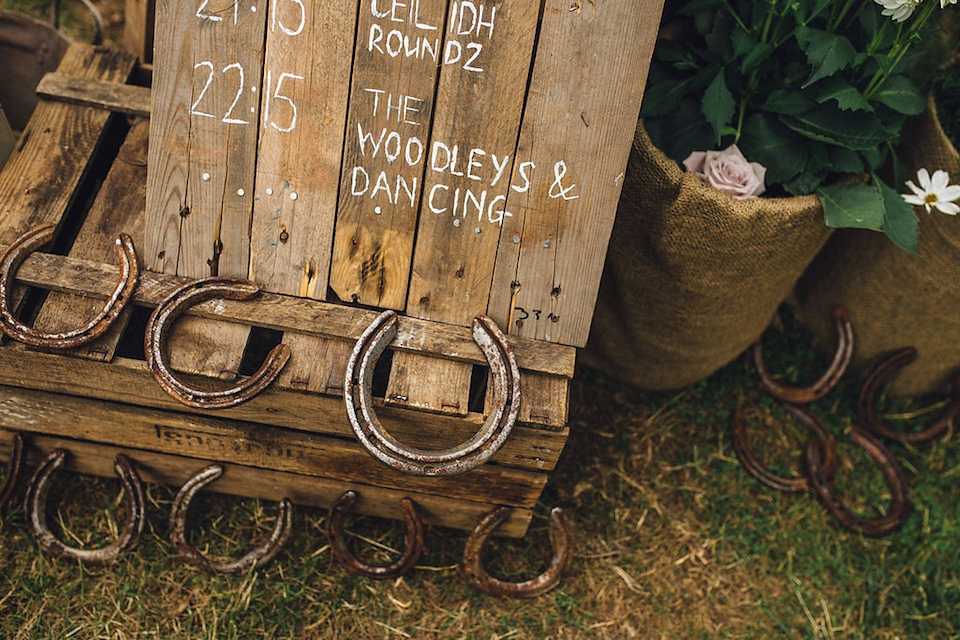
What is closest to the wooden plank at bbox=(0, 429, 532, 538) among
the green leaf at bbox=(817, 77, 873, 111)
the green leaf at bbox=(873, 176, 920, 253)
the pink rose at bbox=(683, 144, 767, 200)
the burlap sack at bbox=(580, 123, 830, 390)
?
the burlap sack at bbox=(580, 123, 830, 390)

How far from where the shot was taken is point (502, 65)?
1.73 metres

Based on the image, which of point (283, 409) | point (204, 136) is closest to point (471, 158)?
point (204, 136)

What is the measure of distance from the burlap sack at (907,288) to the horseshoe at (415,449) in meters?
1.42

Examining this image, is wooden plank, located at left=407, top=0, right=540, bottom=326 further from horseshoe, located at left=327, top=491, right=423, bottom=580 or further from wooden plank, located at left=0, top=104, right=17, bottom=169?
wooden plank, located at left=0, top=104, right=17, bottom=169

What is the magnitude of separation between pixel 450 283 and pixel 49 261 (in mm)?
1021

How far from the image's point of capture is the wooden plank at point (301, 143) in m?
1.74

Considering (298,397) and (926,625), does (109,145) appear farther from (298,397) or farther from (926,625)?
(926,625)

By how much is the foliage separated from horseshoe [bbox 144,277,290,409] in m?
1.23

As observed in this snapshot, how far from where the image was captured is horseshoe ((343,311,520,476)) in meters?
1.69

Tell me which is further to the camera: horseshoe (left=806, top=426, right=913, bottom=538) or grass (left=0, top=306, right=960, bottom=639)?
horseshoe (left=806, top=426, right=913, bottom=538)

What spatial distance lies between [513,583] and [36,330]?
147 centimetres

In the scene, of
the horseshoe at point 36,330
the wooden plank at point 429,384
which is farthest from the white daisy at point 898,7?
the horseshoe at point 36,330

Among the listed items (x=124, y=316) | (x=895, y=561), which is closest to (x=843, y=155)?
(x=895, y=561)

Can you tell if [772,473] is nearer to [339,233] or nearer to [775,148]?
[775,148]
